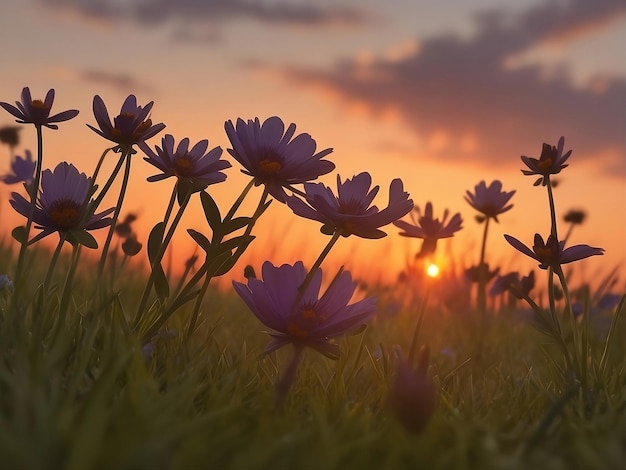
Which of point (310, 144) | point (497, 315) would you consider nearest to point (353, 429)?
point (310, 144)

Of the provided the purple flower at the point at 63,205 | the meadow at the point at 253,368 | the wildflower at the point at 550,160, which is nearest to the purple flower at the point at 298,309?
the meadow at the point at 253,368

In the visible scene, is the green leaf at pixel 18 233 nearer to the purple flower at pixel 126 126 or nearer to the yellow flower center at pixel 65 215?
the yellow flower center at pixel 65 215

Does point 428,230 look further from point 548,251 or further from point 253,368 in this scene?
point 253,368

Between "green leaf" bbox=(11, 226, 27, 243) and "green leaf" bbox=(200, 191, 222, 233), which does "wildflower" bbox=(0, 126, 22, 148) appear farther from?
"green leaf" bbox=(200, 191, 222, 233)

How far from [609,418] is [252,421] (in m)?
0.73

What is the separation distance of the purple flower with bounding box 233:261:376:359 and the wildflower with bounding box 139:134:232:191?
0.39 metres

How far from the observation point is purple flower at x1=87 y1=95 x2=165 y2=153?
187cm

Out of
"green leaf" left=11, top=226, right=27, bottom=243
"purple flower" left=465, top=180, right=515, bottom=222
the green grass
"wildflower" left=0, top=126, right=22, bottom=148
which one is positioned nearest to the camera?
the green grass

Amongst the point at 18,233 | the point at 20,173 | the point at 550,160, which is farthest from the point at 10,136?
the point at 550,160

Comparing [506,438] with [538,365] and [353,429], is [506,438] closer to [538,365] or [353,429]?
[353,429]

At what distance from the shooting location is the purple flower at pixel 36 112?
1.95 meters

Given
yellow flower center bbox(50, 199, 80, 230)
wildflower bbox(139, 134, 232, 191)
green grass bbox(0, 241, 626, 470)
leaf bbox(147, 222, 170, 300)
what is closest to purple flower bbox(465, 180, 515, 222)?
green grass bbox(0, 241, 626, 470)

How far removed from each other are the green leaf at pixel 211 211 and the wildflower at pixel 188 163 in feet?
0.08

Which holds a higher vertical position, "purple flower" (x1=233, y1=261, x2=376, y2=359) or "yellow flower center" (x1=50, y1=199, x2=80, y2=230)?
"yellow flower center" (x1=50, y1=199, x2=80, y2=230)
